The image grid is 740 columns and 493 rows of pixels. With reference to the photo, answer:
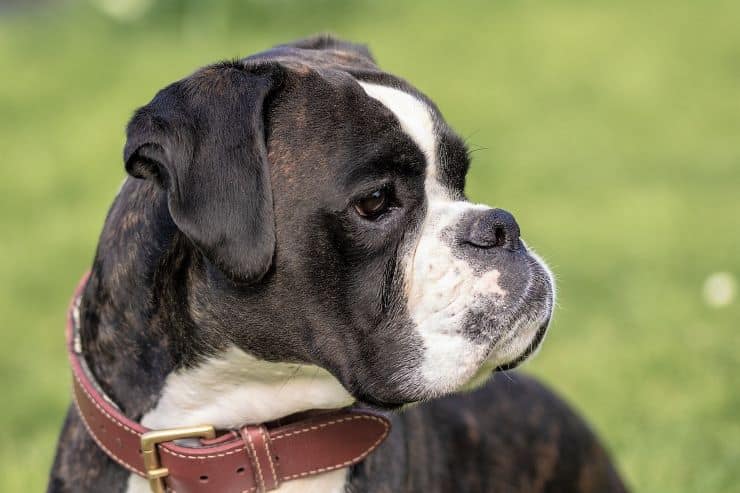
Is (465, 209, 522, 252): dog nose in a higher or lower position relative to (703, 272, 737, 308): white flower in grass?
higher

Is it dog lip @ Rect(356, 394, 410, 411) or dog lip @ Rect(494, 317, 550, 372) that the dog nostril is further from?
dog lip @ Rect(356, 394, 410, 411)

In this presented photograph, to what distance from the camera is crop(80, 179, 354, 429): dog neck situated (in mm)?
2635

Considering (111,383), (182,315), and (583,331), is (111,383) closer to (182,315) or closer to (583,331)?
(182,315)

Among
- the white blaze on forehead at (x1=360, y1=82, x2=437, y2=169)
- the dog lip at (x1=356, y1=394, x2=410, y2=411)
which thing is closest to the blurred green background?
the dog lip at (x1=356, y1=394, x2=410, y2=411)

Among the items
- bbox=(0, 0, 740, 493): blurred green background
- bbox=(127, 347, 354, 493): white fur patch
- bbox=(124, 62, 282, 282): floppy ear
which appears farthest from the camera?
bbox=(0, 0, 740, 493): blurred green background

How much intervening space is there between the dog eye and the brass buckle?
23.8 inches

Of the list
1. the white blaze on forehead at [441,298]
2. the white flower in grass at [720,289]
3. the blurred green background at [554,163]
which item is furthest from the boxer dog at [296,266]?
the white flower in grass at [720,289]

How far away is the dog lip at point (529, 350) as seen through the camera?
264 cm

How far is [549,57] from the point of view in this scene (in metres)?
10.3

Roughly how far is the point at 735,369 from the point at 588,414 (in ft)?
2.47

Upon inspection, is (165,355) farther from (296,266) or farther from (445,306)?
(445,306)

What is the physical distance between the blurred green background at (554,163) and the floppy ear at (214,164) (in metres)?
2.27

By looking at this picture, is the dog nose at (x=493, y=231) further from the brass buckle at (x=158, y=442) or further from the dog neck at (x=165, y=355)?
the brass buckle at (x=158, y=442)

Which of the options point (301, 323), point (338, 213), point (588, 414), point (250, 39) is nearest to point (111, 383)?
point (301, 323)
